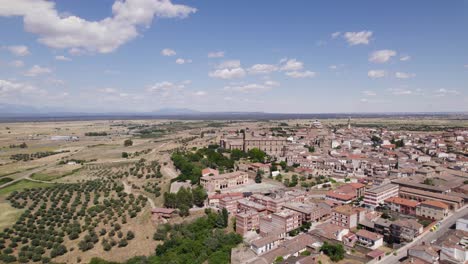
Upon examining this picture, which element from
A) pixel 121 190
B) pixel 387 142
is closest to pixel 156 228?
pixel 121 190

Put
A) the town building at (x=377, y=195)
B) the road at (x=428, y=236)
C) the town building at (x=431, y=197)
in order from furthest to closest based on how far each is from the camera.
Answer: the town building at (x=377, y=195) → the town building at (x=431, y=197) → the road at (x=428, y=236)

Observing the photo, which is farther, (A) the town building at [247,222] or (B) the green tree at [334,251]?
(A) the town building at [247,222]

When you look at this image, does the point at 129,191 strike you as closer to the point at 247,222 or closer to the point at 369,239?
the point at 247,222

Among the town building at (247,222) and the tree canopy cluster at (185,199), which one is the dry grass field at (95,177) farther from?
the town building at (247,222)

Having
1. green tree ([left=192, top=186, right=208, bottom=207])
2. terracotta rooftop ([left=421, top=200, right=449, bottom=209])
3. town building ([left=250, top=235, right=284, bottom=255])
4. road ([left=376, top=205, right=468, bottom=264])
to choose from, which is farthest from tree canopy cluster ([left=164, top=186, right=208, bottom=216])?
terracotta rooftop ([left=421, top=200, right=449, bottom=209])

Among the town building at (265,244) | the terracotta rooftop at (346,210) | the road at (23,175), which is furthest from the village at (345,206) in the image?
the road at (23,175)

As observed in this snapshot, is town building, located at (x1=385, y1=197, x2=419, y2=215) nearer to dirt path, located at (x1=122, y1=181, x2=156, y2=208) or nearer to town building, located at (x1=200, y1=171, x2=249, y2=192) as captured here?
town building, located at (x1=200, y1=171, x2=249, y2=192)

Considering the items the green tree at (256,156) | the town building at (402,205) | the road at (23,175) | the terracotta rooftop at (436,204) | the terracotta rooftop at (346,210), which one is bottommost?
the road at (23,175)

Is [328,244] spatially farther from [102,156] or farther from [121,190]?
[102,156]

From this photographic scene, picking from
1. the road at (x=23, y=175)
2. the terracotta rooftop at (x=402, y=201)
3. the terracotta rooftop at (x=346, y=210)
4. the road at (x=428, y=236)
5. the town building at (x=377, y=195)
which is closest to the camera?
the road at (x=428, y=236)
